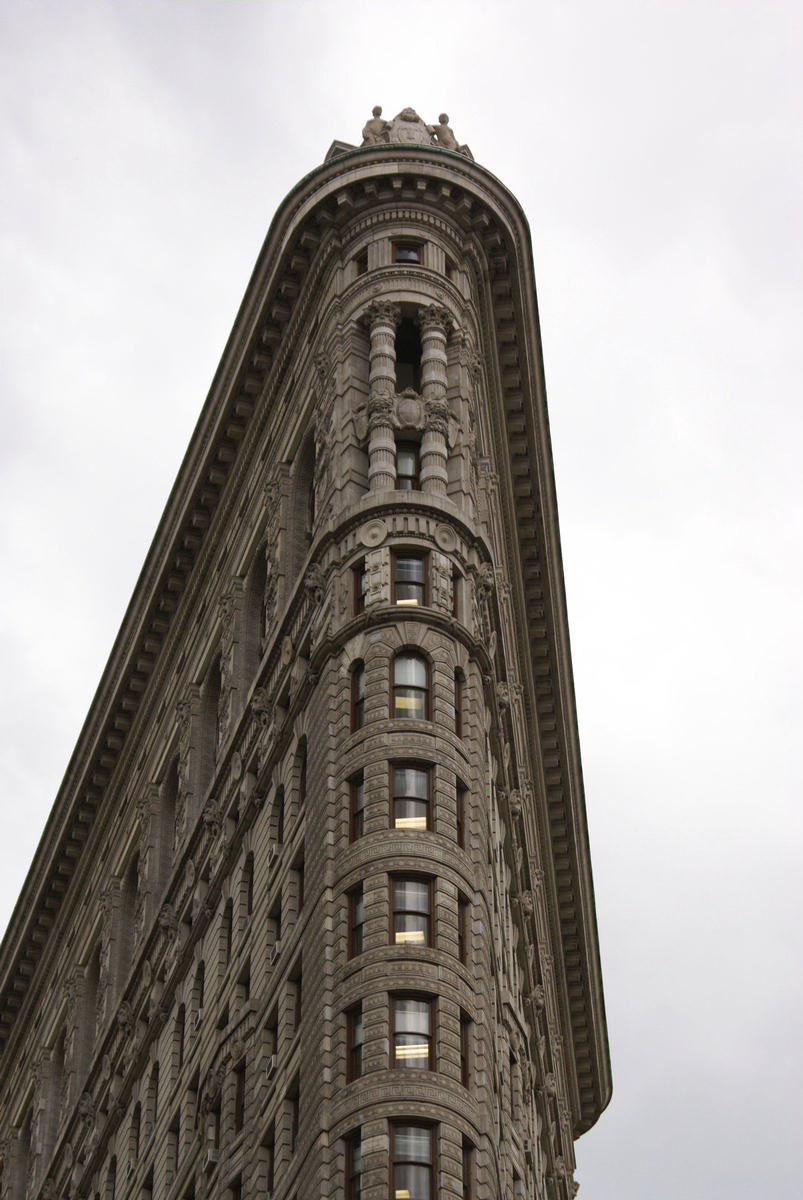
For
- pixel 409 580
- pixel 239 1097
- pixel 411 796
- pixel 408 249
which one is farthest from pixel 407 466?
pixel 239 1097

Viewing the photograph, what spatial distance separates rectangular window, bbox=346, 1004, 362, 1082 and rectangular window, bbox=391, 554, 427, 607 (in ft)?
45.4

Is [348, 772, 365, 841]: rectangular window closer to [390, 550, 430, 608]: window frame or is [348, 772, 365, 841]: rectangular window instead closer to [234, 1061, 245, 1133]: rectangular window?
[390, 550, 430, 608]: window frame

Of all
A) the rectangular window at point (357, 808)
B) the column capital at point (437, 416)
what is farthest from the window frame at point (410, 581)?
the rectangular window at point (357, 808)

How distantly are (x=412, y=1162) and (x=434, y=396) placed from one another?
27.9 meters

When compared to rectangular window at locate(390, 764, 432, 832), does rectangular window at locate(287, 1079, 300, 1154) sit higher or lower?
lower

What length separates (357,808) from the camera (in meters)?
59.2

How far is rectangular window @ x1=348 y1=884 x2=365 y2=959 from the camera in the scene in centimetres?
5603

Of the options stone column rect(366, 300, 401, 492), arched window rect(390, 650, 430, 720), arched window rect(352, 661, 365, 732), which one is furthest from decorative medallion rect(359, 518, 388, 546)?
arched window rect(352, 661, 365, 732)

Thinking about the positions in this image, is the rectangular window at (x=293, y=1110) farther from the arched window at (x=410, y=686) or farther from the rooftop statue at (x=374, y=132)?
the rooftop statue at (x=374, y=132)

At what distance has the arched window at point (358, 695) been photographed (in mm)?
61625

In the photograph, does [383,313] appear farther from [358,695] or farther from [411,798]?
[411,798]

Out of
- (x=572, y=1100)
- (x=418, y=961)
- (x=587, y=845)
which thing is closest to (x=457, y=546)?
(x=418, y=961)

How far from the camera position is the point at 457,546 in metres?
66.2

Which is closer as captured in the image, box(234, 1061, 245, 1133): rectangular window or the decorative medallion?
box(234, 1061, 245, 1133): rectangular window
